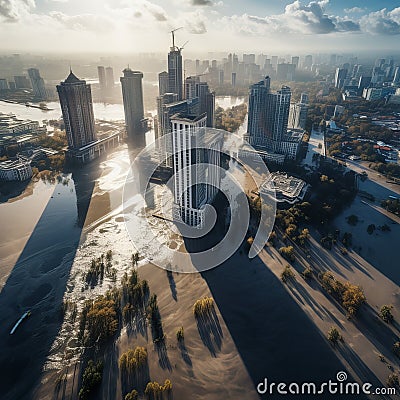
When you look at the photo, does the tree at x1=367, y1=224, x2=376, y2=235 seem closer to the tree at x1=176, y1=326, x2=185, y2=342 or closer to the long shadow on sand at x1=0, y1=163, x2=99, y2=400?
the tree at x1=176, y1=326, x2=185, y2=342

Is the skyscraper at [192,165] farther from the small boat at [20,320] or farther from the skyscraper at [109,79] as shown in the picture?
the skyscraper at [109,79]

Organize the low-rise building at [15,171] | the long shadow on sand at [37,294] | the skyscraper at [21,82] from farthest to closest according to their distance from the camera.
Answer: the skyscraper at [21,82], the low-rise building at [15,171], the long shadow on sand at [37,294]

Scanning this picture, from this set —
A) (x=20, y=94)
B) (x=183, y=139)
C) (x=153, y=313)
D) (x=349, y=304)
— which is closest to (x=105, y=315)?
(x=153, y=313)

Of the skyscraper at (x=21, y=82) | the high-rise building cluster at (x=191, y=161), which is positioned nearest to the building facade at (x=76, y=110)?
the high-rise building cluster at (x=191, y=161)

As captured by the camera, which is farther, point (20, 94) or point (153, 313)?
point (20, 94)

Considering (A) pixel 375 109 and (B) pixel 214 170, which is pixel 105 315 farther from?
(A) pixel 375 109

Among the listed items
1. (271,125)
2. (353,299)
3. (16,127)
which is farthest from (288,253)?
(16,127)
